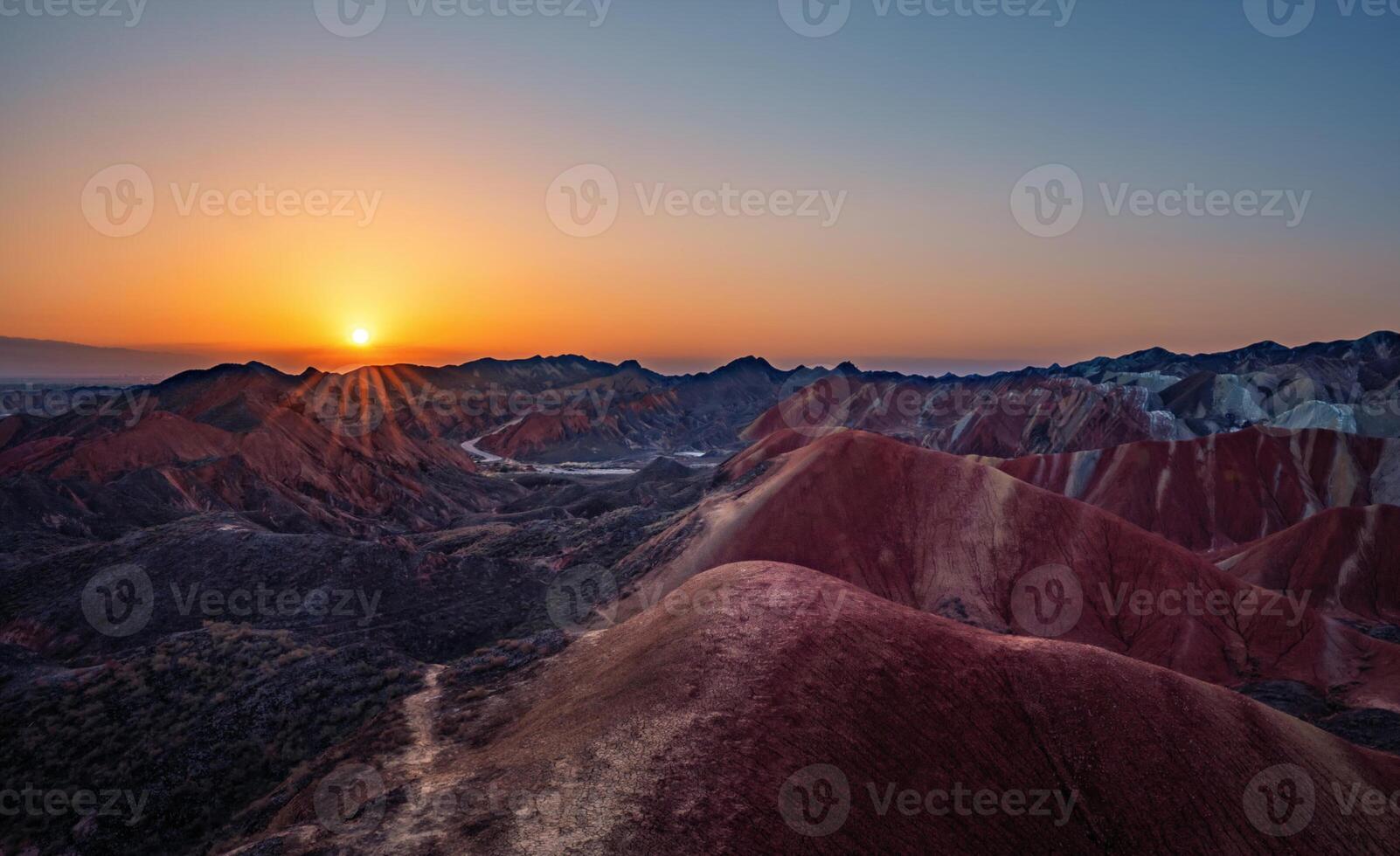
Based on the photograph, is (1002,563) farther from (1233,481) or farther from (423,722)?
(1233,481)

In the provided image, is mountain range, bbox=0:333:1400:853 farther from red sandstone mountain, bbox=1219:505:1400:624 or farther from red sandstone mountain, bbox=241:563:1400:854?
red sandstone mountain, bbox=1219:505:1400:624

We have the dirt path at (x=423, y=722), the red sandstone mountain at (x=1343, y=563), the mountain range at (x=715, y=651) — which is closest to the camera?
the mountain range at (x=715, y=651)

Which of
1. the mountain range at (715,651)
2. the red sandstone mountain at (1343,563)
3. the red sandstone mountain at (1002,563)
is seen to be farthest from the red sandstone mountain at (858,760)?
the red sandstone mountain at (1343,563)

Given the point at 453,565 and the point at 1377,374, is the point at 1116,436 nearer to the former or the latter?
the point at 1377,374

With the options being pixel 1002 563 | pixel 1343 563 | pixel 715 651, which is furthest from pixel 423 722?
pixel 1343 563

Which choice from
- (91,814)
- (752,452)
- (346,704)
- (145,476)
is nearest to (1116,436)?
(752,452)

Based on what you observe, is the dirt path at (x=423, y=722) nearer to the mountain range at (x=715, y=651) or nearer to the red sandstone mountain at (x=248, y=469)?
the mountain range at (x=715, y=651)

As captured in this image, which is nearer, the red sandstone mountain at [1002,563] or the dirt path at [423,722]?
the dirt path at [423,722]
